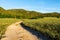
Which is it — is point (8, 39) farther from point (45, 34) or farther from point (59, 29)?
point (59, 29)

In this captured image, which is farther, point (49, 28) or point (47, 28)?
point (47, 28)

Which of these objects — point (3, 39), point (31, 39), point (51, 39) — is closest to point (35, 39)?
point (31, 39)

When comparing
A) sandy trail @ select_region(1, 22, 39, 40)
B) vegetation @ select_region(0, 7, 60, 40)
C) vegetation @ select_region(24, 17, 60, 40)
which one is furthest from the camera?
vegetation @ select_region(0, 7, 60, 40)

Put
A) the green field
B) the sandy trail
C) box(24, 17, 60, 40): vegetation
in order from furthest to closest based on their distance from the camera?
the green field → box(24, 17, 60, 40): vegetation → the sandy trail

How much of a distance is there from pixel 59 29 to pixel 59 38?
22.3 feet

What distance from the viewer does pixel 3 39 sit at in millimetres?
23438

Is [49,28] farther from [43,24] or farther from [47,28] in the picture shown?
[43,24]

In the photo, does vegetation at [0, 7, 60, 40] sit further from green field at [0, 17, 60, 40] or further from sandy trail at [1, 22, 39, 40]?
sandy trail at [1, 22, 39, 40]

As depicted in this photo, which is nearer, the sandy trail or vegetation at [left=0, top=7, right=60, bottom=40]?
the sandy trail

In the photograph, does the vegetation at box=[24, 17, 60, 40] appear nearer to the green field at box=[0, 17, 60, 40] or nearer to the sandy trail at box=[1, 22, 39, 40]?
the green field at box=[0, 17, 60, 40]

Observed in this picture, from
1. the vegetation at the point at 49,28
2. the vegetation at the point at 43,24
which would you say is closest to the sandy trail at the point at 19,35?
the vegetation at the point at 43,24

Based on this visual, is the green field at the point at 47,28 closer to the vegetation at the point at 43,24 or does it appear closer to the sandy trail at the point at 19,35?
the vegetation at the point at 43,24

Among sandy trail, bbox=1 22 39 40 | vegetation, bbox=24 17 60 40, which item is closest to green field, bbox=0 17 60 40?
vegetation, bbox=24 17 60 40

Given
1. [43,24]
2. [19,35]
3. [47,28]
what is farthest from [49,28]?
[19,35]
